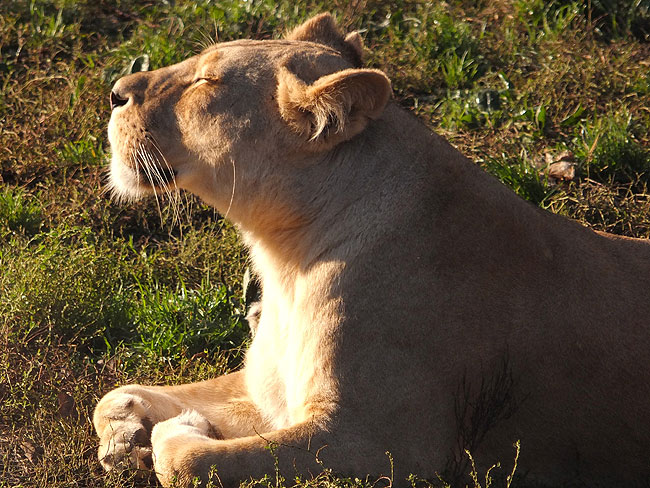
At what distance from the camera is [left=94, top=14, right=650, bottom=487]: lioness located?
377cm

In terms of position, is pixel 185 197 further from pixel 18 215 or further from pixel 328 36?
pixel 328 36

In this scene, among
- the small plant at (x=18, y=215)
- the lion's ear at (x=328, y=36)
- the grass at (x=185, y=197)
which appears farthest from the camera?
the small plant at (x=18, y=215)

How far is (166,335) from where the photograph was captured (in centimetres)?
514

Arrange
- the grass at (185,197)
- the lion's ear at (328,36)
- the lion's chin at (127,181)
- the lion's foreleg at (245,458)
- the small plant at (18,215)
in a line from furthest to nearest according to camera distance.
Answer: the small plant at (18,215) < the grass at (185,197) < the lion's ear at (328,36) < the lion's chin at (127,181) < the lion's foreleg at (245,458)

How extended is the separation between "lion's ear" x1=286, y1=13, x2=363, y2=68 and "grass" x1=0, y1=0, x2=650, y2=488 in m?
1.50

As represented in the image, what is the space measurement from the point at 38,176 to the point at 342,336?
9.81 ft

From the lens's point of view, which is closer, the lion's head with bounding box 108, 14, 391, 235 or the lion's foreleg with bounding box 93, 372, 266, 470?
the lion's head with bounding box 108, 14, 391, 235

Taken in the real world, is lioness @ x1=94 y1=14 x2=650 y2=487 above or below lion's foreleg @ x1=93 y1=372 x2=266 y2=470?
above

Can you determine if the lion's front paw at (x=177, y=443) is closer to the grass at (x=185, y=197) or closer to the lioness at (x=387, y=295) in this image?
the lioness at (x=387, y=295)

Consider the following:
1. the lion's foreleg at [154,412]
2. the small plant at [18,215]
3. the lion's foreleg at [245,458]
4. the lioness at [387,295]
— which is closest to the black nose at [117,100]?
the lioness at [387,295]

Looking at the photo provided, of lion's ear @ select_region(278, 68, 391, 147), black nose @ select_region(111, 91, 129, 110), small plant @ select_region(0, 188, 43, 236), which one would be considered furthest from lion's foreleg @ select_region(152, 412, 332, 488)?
small plant @ select_region(0, 188, 43, 236)

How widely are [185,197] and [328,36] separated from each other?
1237 millimetres

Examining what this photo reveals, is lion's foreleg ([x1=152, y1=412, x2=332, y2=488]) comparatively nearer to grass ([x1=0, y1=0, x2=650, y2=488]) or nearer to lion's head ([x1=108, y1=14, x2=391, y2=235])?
grass ([x1=0, y1=0, x2=650, y2=488])

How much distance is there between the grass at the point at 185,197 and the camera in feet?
15.5
